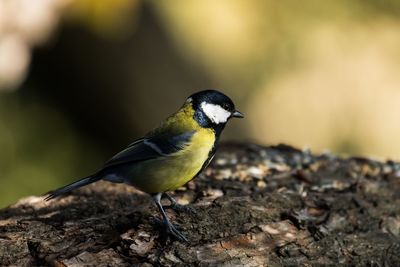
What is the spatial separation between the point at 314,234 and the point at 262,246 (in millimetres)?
313

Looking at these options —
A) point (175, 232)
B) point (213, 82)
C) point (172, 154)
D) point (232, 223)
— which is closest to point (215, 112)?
point (172, 154)

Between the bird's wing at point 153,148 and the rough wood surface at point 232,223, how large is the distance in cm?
22

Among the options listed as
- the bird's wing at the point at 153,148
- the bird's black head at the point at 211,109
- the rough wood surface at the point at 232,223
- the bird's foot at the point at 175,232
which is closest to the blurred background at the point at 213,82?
the rough wood surface at the point at 232,223

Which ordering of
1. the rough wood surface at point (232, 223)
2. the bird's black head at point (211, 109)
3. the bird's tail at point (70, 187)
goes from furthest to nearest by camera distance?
1. the bird's black head at point (211, 109)
2. the bird's tail at point (70, 187)
3. the rough wood surface at point (232, 223)

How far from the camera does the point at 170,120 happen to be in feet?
10.1

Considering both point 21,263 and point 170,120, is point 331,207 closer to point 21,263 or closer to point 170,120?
point 170,120

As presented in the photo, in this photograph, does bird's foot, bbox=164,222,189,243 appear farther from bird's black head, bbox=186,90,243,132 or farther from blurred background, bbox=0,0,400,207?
blurred background, bbox=0,0,400,207

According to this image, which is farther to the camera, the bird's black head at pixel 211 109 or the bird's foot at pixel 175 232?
the bird's black head at pixel 211 109

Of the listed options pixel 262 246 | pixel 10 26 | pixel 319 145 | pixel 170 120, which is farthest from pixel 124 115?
pixel 262 246

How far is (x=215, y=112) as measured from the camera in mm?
3092

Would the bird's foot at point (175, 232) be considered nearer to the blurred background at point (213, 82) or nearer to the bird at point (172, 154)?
the bird at point (172, 154)

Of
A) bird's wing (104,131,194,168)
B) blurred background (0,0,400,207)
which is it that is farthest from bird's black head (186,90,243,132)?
blurred background (0,0,400,207)

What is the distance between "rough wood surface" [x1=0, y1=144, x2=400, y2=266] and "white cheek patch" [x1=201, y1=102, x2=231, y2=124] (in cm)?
36

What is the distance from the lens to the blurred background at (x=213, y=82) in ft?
21.4
